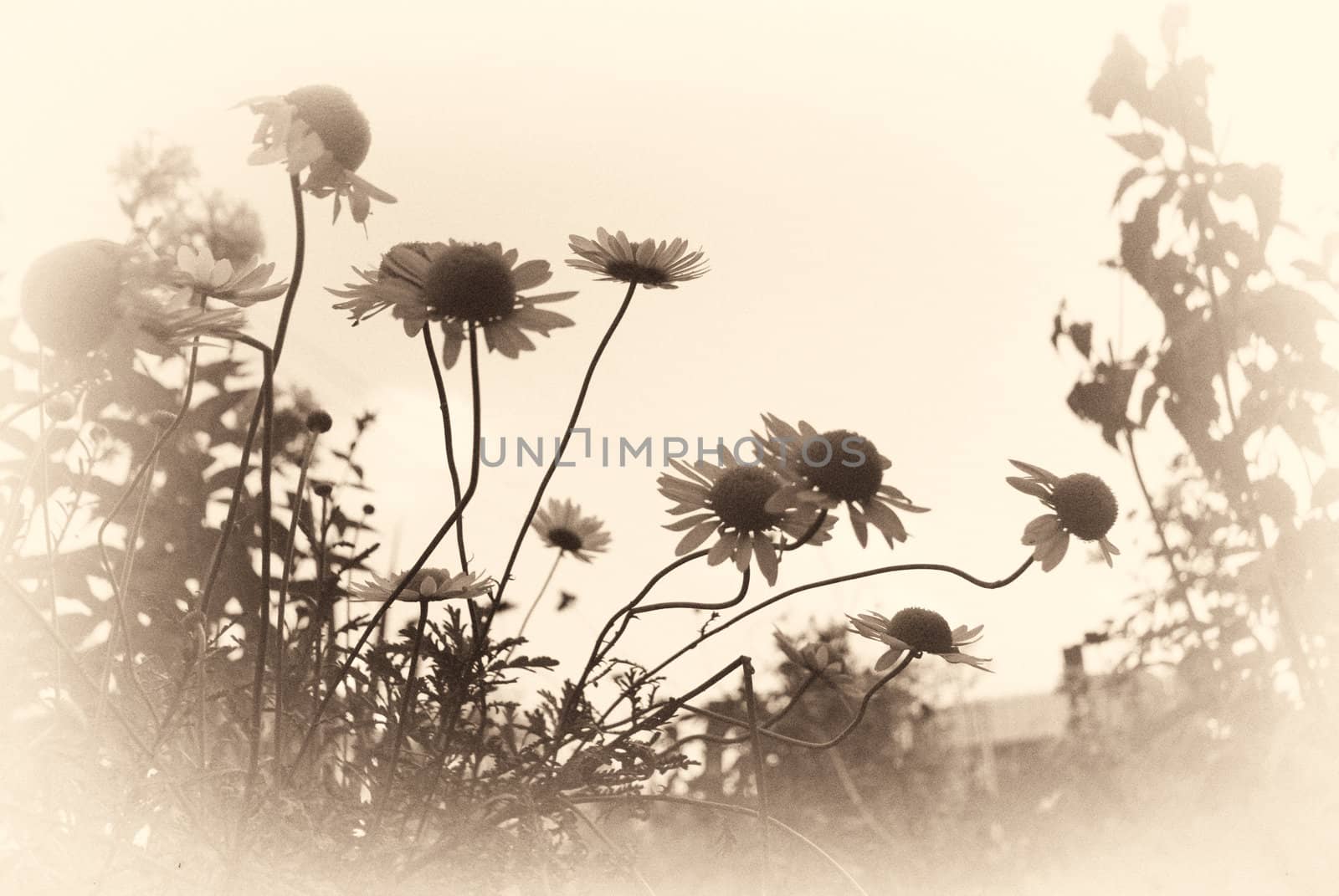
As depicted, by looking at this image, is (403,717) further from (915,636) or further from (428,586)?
(915,636)

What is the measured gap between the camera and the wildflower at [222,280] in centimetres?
33

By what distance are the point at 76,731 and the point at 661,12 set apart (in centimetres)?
44

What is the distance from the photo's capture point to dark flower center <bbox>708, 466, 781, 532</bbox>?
352 mm

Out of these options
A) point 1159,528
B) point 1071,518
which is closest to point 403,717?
point 1071,518

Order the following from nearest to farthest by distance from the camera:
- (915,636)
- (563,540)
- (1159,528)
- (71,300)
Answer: (71,300) → (915,636) → (563,540) → (1159,528)

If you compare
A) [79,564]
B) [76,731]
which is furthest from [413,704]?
[79,564]

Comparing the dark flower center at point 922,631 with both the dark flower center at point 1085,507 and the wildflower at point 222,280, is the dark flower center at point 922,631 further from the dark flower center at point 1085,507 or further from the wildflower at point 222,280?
the wildflower at point 222,280

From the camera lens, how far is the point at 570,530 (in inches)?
19.9

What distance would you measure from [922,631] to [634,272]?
18 cm

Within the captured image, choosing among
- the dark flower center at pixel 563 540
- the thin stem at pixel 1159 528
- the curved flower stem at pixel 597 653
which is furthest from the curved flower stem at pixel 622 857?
the thin stem at pixel 1159 528

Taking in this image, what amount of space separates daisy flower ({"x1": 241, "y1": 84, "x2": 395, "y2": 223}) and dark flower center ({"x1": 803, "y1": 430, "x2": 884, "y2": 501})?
0.52ft

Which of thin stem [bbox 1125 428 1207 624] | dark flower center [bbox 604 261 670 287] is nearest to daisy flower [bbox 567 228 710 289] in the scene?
dark flower center [bbox 604 261 670 287]

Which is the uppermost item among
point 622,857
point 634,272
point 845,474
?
point 634,272

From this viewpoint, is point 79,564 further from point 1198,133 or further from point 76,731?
point 1198,133
